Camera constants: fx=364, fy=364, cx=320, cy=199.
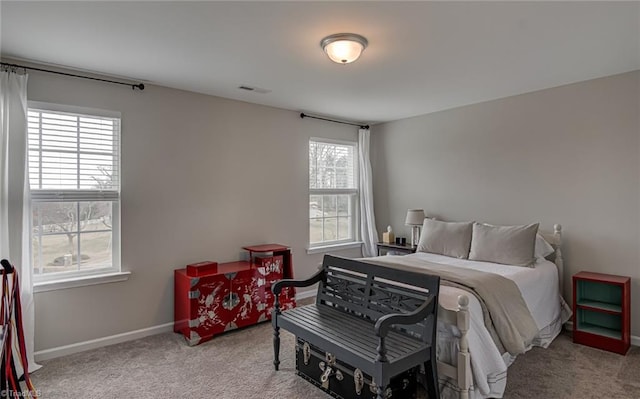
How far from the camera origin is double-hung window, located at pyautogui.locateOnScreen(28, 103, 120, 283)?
119 inches

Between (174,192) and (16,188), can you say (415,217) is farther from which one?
(16,188)

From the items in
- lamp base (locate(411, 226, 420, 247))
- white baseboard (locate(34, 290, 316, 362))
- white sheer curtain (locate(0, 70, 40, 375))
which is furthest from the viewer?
lamp base (locate(411, 226, 420, 247))

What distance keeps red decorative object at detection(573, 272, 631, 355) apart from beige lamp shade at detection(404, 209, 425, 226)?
68.2 inches

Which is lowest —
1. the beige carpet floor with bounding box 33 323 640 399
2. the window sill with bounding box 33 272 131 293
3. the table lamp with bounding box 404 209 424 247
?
the beige carpet floor with bounding box 33 323 640 399

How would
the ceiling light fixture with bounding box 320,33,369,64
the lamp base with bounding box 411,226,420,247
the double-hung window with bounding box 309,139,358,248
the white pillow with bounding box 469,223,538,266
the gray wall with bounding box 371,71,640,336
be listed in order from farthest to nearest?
the double-hung window with bounding box 309,139,358,248 → the lamp base with bounding box 411,226,420,247 → the white pillow with bounding box 469,223,538,266 → the gray wall with bounding box 371,71,640,336 → the ceiling light fixture with bounding box 320,33,369,64

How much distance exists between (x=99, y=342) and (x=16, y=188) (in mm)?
1469

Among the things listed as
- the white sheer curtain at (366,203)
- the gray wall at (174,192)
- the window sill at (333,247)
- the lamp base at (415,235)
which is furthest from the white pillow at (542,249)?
the gray wall at (174,192)

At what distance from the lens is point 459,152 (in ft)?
14.8

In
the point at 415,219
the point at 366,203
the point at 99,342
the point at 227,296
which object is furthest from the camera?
the point at 366,203

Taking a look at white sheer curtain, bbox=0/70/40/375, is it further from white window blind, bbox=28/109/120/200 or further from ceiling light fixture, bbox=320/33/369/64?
ceiling light fixture, bbox=320/33/369/64

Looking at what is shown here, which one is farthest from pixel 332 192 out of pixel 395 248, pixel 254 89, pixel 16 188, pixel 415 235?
pixel 16 188

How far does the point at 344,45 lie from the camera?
98.0 inches

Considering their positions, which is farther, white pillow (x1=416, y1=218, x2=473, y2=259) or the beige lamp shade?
the beige lamp shade

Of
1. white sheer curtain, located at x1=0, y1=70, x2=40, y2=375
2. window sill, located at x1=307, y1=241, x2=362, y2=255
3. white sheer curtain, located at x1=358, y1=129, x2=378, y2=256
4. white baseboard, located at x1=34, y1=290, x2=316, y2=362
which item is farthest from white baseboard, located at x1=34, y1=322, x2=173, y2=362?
white sheer curtain, located at x1=358, y1=129, x2=378, y2=256
